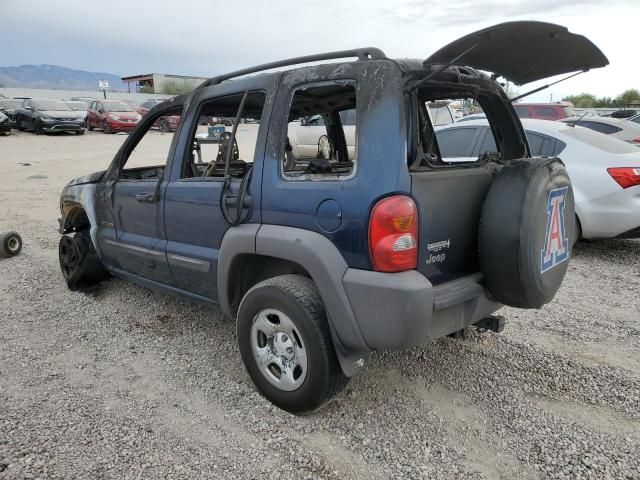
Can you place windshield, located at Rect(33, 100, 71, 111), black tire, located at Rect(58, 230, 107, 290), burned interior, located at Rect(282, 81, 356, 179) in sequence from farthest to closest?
windshield, located at Rect(33, 100, 71, 111)
black tire, located at Rect(58, 230, 107, 290)
burned interior, located at Rect(282, 81, 356, 179)

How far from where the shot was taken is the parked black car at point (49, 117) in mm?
20766

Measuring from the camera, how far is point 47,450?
250 centimetres

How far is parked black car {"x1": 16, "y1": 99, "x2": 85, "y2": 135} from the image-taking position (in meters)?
20.8

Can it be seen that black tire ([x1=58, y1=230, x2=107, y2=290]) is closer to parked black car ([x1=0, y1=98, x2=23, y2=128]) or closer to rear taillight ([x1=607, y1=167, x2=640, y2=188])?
rear taillight ([x1=607, y1=167, x2=640, y2=188])

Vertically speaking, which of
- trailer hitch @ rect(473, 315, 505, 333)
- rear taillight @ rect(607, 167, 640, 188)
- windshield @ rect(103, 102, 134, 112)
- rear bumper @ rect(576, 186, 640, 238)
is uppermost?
windshield @ rect(103, 102, 134, 112)

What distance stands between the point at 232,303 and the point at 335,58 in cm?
159

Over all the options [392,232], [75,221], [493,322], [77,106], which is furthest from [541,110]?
[77,106]

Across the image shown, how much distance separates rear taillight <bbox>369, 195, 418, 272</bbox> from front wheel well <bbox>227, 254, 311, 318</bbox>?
2.30 ft

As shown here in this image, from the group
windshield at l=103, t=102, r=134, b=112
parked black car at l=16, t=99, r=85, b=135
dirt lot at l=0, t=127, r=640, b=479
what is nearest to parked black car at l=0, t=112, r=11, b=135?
parked black car at l=16, t=99, r=85, b=135

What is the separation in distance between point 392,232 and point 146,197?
207 centimetres

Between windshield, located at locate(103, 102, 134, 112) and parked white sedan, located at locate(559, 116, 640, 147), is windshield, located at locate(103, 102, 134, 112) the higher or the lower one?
the higher one

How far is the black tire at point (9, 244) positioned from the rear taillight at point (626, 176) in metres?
6.70

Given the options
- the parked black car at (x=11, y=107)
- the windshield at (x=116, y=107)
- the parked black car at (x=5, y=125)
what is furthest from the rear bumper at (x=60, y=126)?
the parked black car at (x=11, y=107)

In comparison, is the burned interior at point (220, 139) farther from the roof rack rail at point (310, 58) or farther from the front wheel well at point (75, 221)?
the front wheel well at point (75, 221)
